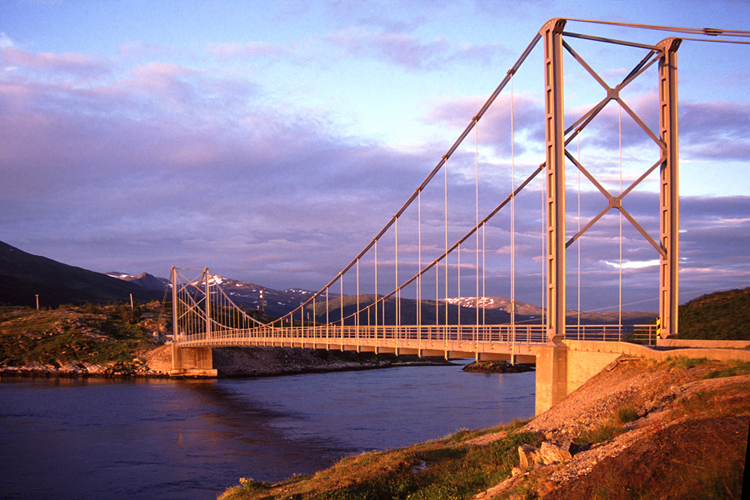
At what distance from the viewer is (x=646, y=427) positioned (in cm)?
886

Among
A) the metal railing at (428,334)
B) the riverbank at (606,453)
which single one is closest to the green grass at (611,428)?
the riverbank at (606,453)

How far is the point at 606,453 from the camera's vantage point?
8016 millimetres

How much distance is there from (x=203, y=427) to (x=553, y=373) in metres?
20.8

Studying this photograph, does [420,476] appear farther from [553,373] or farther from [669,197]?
[669,197]

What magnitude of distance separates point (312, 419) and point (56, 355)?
4097cm

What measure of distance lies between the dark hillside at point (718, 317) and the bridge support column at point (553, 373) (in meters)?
14.7

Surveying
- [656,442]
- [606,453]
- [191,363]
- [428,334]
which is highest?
[656,442]

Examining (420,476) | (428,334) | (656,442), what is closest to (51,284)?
(428,334)

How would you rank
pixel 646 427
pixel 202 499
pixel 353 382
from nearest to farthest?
pixel 646 427, pixel 202 499, pixel 353 382

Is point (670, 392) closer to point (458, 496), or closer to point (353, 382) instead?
point (458, 496)

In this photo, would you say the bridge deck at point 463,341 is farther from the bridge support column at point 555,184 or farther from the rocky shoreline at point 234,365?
the rocky shoreline at point 234,365

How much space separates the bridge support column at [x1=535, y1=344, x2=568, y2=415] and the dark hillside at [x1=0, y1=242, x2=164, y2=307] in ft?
440

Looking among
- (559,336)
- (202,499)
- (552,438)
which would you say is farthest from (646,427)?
(202,499)

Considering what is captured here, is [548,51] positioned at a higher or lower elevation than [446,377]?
higher
